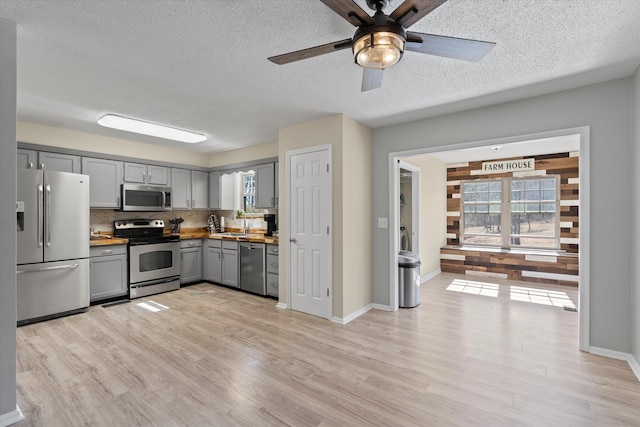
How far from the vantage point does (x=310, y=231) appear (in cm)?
390

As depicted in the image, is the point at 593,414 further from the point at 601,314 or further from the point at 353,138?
the point at 353,138

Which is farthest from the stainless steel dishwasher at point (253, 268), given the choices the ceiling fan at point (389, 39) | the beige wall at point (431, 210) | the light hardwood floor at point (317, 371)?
the ceiling fan at point (389, 39)

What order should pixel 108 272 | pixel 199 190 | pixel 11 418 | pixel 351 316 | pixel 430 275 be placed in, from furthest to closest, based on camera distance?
pixel 430 275
pixel 199 190
pixel 108 272
pixel 351 316
pixel 11 418

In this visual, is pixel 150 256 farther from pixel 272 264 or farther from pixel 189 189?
pixel 272 264

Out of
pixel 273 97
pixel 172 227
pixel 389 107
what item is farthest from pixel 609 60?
pixel 172 227

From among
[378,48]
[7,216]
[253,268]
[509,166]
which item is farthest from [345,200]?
[509,166]

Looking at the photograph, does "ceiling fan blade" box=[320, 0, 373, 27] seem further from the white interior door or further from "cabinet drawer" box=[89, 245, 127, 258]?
"cabinet drawer" box=[89, 245, 127, 258]

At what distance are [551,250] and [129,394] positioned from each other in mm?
6905

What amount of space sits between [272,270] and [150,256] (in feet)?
6.34

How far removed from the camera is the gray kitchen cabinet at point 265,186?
4.91 m

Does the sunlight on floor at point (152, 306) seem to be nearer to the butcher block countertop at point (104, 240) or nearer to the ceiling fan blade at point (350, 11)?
the butcher block countertop at point (104, 240)

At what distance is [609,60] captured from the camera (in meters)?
2.35

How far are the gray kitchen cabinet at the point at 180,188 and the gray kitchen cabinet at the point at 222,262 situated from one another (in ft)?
2.79

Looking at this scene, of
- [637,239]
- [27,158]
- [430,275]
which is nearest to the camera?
[637,239]
